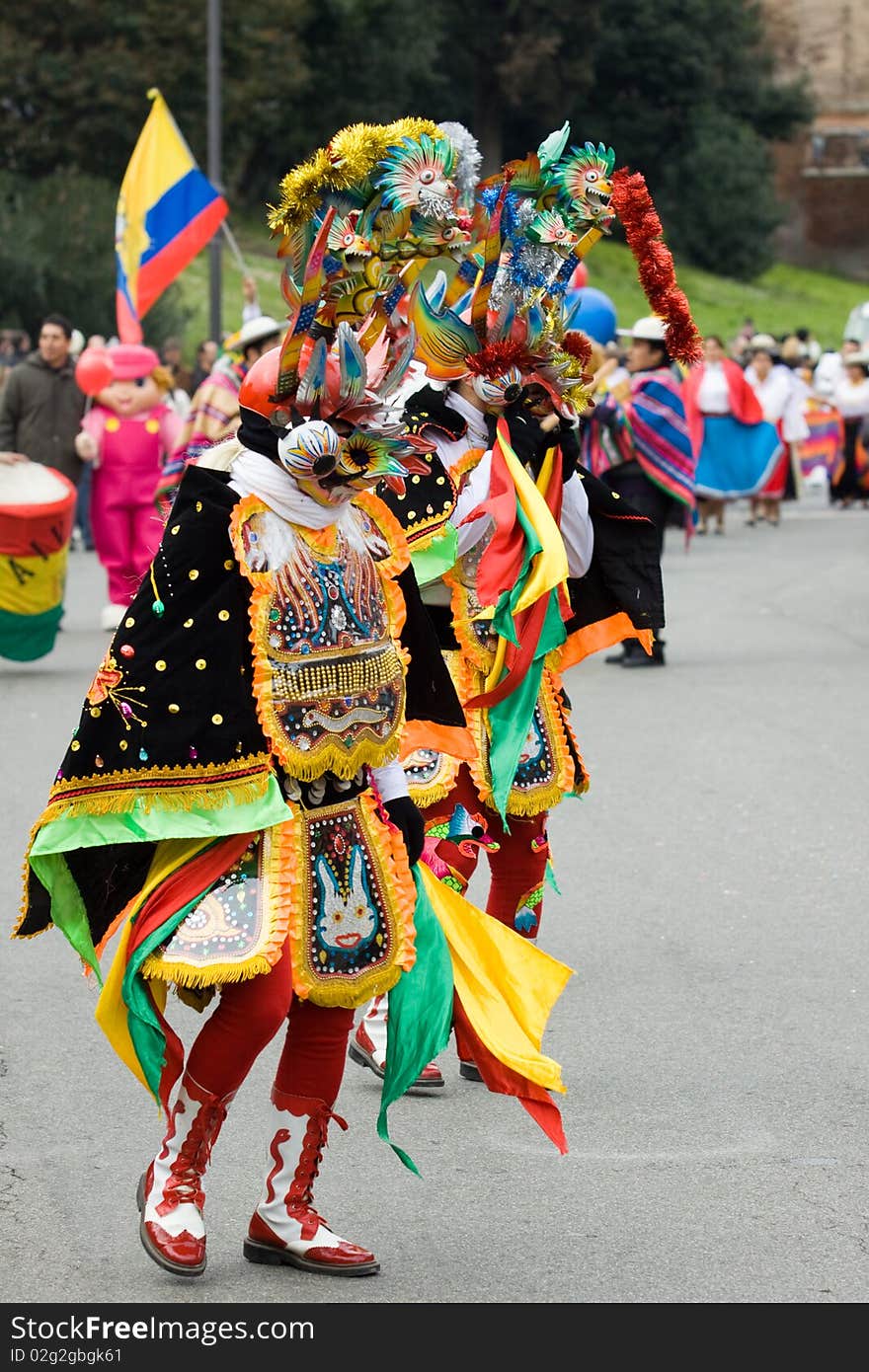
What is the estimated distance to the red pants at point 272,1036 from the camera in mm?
3984

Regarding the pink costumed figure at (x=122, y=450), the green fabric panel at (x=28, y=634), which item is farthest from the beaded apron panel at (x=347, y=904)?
the pink costumed figure at (x=122, y=450)

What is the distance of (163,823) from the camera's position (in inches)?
156

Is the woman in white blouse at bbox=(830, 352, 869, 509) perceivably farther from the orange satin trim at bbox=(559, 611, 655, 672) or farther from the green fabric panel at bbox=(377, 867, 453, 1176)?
the green fabric panel at bbox=(377, 867, 453, 1176)

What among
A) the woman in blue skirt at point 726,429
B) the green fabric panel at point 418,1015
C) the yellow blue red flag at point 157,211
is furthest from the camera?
the woman in blue skirt at point 726,429

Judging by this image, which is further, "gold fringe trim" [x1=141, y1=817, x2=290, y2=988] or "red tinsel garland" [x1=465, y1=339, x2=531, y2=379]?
"red tinsel garland" [x1=465, y1=339, x2=531, y2=379]

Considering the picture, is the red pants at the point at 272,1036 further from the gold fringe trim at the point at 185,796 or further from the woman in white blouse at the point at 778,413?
the woman in white blouse at the point at 778,413

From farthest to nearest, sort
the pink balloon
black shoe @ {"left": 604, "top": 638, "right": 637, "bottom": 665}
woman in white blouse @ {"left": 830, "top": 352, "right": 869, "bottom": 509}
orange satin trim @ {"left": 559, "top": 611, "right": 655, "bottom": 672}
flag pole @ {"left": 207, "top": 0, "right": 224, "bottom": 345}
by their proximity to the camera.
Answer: woman in white blouse @ {"left": 830, "top": 352, "right": 869, "bottom": 509} → flag pole @ {"left": 207, "top": 0, "right": 224, "bottom": 345} → the pink balloon → black shoe @ {"left": 604, "top": 638, "right": 637, "bottom": 665} → orange satin trim @ {"left": 559, "top": 611, "right": 655, "bottom": 672}

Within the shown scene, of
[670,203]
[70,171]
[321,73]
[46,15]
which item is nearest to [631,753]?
[70,171]

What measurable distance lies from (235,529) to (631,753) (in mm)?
6070

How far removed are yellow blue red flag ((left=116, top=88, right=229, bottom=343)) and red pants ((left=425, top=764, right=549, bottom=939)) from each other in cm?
1253

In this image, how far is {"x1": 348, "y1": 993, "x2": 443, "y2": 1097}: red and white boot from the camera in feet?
17.7

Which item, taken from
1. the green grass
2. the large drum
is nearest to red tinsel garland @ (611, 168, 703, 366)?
the large drum

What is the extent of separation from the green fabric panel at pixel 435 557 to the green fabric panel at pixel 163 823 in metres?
1.33

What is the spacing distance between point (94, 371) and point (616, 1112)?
9055 millimetres
